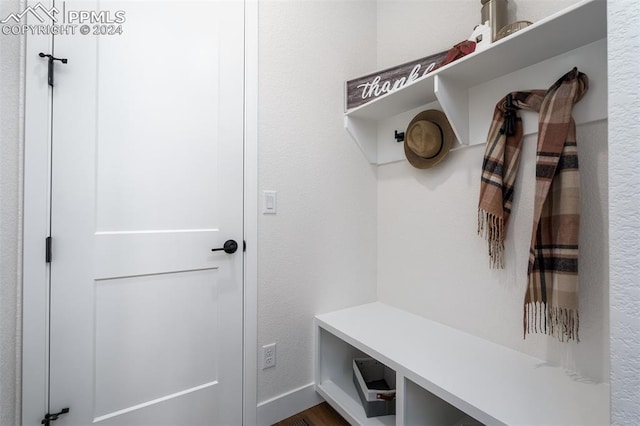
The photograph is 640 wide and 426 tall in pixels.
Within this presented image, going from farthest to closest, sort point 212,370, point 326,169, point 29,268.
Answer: point 326,169
point 212,370
point 29,268

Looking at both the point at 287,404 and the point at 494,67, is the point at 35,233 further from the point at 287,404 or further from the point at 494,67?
the point at 494,67

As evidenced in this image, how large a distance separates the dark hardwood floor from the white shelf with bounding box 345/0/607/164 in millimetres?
1499

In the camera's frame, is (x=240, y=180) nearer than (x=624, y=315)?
No

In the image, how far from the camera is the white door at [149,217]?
3.34 ft

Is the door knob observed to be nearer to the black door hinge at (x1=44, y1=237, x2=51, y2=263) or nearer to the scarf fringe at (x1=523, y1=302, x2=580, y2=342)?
the black door hinge at (x1=44, y1=237, x2=51, y2=263)

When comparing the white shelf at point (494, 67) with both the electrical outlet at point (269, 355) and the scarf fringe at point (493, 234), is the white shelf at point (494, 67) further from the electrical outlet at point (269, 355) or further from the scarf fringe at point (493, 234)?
the electrical outlet at point (269, 355)

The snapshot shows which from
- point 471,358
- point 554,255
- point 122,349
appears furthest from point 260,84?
point 471,358

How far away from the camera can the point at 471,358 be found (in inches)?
44.0

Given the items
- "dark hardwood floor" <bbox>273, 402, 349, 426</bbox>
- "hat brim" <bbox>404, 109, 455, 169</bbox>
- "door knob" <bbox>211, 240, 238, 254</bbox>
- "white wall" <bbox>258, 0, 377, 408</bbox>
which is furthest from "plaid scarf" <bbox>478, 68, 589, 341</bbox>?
"door knob" <bbox>211, 240, 238, 254</bbox>

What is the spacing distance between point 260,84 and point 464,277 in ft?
4.52

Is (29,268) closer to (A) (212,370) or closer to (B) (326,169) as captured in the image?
(A) (212,370)

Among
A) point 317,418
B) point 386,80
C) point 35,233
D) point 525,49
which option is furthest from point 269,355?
point 525,49

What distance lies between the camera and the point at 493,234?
1.16m

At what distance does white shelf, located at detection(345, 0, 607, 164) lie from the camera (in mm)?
850
